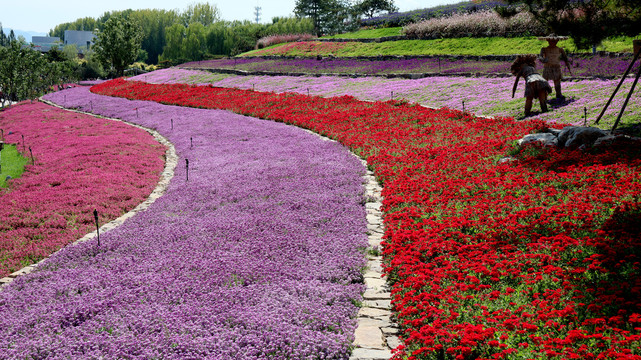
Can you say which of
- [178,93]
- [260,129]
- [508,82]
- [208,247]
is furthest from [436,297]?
[178,93]

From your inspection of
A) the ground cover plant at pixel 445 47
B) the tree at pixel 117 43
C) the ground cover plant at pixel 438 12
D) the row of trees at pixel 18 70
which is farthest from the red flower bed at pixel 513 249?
the tree at pixel 117 43

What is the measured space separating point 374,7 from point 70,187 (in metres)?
85.6

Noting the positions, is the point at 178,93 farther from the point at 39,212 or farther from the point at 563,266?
the point at 563,266

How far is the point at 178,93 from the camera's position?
40.6 meters

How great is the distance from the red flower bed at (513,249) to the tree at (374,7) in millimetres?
80839

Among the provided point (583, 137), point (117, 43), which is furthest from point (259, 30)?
point (583, 137)

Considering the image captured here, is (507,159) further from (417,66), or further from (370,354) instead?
(417,66)

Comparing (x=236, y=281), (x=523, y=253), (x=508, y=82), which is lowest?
(x=236, y=281)

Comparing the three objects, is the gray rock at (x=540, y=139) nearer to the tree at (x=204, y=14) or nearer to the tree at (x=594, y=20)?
the tree at (x=594, y=20)

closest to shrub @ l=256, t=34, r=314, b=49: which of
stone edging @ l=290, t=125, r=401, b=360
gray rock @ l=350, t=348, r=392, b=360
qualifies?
stone edging @ l=290, t=125, r=401, b=360

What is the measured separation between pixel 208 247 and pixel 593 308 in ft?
22.0

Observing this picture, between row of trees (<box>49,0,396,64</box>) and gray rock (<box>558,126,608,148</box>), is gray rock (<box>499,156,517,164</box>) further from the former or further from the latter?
row of trees (<box>49,0,396,64</box>)

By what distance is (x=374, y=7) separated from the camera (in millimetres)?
89125

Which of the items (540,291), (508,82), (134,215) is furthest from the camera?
(508,82)
